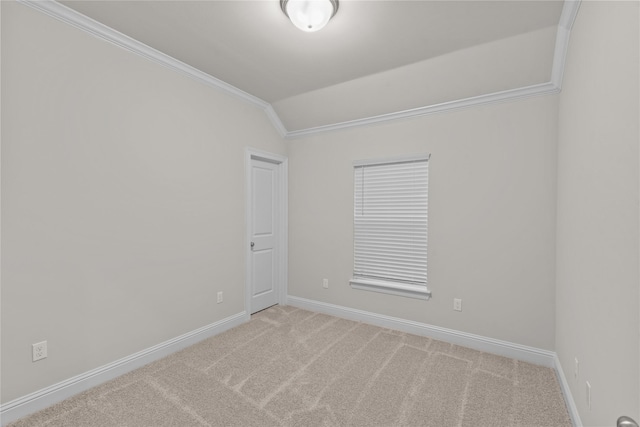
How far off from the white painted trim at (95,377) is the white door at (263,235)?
2.52 feet

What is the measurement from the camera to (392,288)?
3.35m

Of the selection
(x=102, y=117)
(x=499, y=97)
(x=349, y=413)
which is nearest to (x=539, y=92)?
(x=499, y=97)

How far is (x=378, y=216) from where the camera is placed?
3486 millimetres

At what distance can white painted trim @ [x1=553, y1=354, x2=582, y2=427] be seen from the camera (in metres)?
1.78

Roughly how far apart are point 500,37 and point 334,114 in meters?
1.80

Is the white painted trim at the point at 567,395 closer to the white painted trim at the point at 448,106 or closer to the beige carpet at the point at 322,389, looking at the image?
the beige carpet at the point at 322,389

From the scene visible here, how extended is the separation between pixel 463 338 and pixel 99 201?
3496mm

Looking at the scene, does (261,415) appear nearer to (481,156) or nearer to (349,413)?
(349,413)

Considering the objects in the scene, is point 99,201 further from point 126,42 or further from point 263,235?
point 263,235

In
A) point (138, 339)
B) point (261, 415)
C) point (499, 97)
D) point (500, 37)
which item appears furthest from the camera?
point (499, 97)

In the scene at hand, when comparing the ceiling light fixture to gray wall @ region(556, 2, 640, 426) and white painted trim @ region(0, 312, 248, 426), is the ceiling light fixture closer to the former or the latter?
gray wall @ region(556, 2, 640, 426)

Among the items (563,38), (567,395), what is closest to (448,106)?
(563,38)

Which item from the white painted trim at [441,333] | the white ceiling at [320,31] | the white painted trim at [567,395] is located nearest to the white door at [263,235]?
the white painted trim at [441,333]

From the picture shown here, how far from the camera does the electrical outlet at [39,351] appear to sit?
1.94 m
